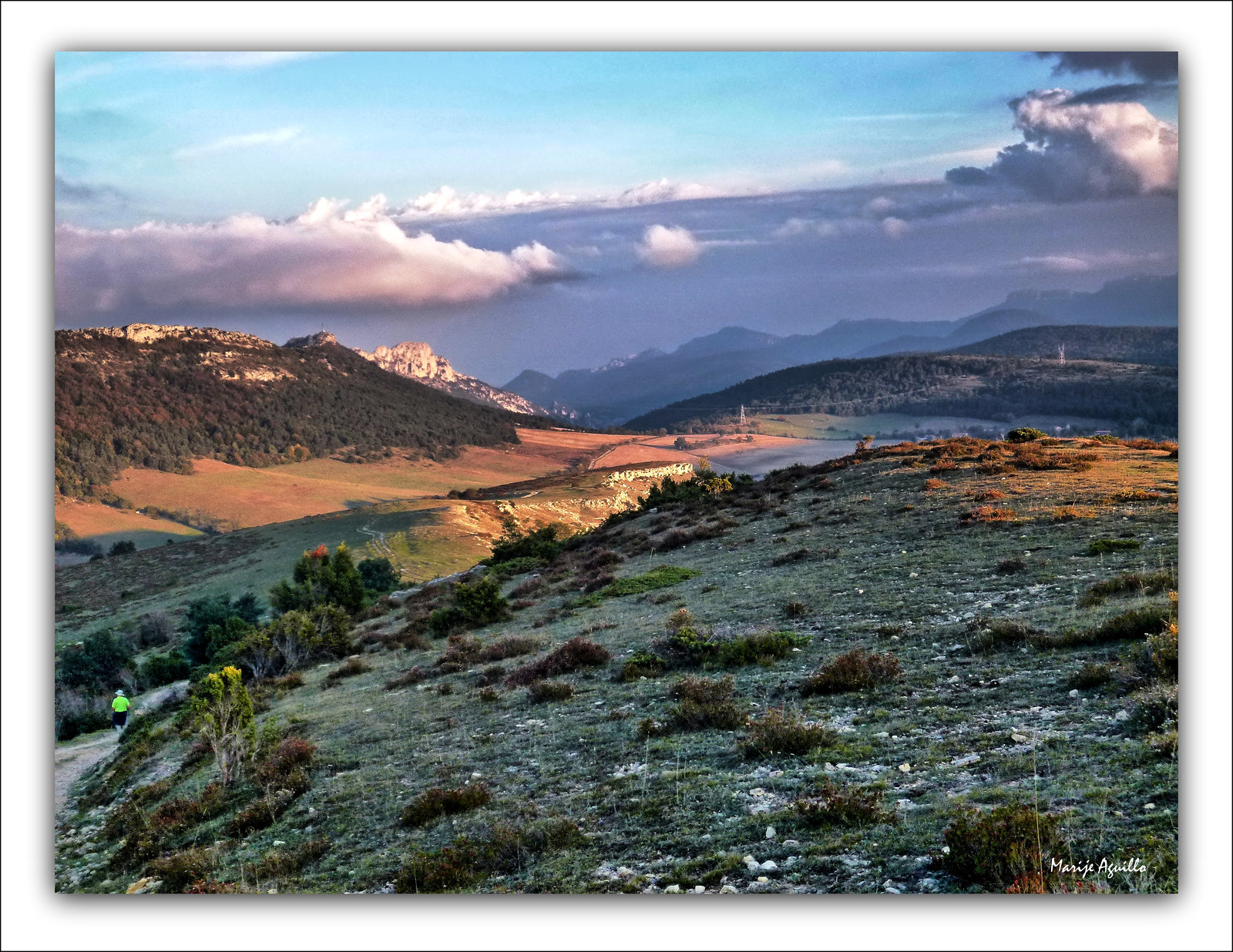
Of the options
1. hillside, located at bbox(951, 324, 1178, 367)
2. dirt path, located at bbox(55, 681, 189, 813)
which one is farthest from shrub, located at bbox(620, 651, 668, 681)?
dirt path, located at bbox(55, 681, 189, 813)

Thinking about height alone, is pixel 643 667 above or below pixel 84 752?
above

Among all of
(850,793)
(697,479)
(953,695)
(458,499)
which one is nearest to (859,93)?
(953,695)

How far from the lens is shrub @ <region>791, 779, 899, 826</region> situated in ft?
21.3

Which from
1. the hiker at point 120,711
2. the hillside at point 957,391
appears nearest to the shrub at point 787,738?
the hillside at point 957,391

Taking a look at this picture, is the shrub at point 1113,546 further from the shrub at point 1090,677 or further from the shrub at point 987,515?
the shrub at point 1090,677

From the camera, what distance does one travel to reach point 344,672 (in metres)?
19.3

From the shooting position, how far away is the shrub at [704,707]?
30.4ft

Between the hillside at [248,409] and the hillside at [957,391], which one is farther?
the hillside at [248,409]

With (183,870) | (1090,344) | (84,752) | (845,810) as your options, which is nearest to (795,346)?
(1090,344)

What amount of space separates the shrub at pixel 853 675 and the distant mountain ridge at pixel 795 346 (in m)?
6.42

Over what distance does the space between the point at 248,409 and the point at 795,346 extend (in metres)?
34.5

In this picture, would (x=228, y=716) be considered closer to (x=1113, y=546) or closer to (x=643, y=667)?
(x=643, y=667)
